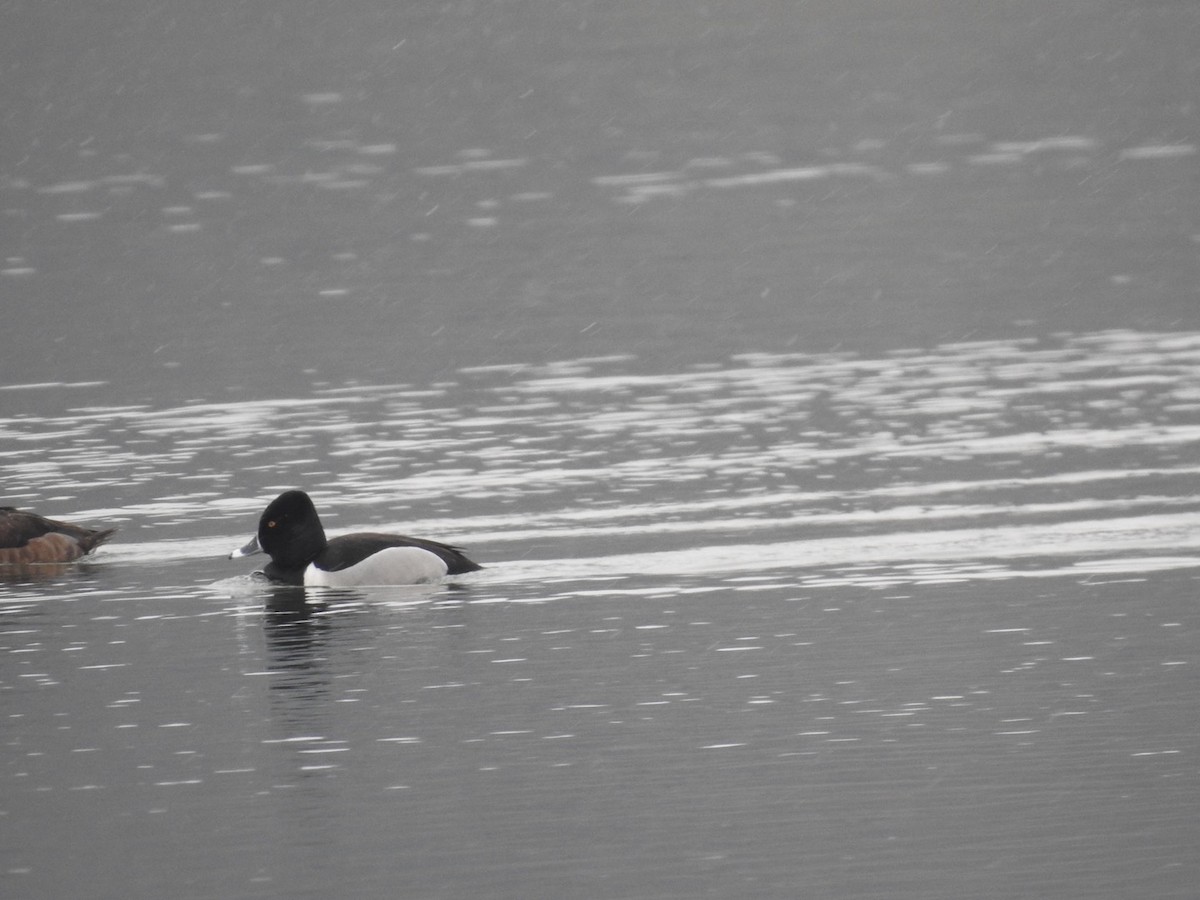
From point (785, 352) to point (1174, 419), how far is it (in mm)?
6889

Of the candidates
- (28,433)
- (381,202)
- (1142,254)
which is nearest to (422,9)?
(381,202)

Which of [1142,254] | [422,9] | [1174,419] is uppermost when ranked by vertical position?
[422,9]

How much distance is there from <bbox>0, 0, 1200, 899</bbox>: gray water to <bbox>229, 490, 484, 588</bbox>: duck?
235 mm

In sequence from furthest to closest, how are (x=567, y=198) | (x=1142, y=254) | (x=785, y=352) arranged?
(x=567, y=198) < (x=1142, y=254) < (x=785, y=352)

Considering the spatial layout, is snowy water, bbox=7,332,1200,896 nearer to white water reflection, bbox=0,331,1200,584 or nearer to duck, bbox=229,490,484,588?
white water reflection, bbox=0,331,1200,584

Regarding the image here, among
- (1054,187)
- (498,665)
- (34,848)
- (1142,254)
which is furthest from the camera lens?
(1054,187)

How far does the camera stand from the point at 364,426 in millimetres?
23297

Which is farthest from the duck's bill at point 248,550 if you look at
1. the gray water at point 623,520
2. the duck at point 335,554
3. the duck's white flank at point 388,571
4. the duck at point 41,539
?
the duck at point 41,539

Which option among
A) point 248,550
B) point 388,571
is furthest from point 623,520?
point 248,550

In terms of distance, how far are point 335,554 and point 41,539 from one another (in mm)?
2498

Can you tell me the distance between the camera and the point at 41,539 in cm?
1800

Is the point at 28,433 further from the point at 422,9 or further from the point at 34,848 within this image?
the point at 422,9

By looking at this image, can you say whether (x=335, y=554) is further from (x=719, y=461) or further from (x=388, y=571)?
(x=719, y=461)

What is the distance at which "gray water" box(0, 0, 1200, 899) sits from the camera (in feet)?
37.2
